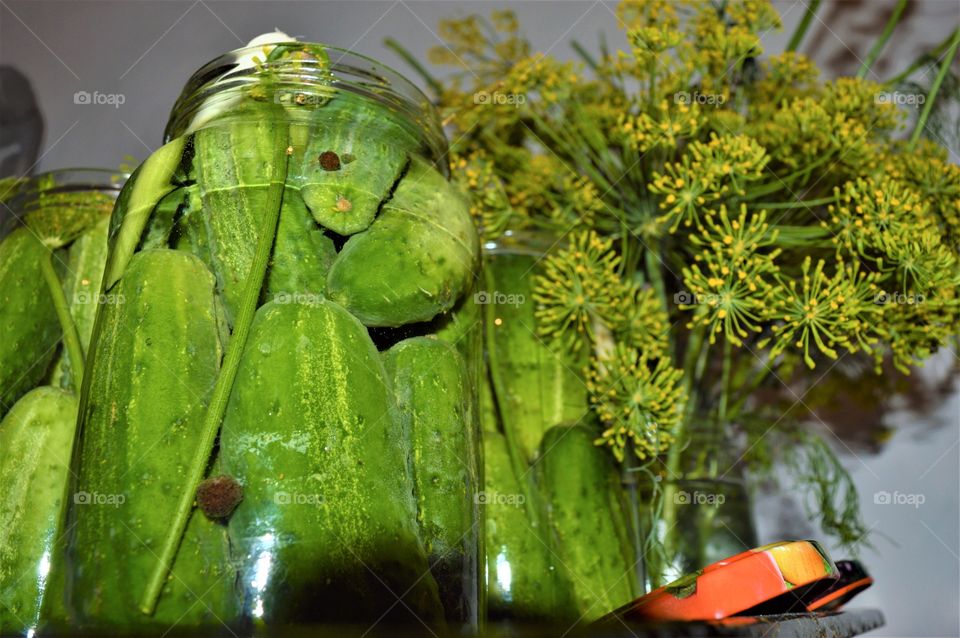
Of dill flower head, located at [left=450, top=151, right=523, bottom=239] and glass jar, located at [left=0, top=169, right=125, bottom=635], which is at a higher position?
dill flower head, located at [left=450, top=151, right=523, bottom=239]

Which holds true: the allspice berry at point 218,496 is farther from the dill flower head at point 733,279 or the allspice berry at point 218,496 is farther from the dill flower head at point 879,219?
the dill flower head at point 879,219

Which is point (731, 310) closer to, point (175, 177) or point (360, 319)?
point (360, 319)

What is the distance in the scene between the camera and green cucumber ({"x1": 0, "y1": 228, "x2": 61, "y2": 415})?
711 mm

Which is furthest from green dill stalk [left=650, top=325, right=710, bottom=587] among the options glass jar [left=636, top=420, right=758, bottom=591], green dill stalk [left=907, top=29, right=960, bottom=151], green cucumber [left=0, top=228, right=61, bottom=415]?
green cucumber [left=0, top=228, right=61, bottom=415]

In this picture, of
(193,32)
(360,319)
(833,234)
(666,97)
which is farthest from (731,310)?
(193,32)

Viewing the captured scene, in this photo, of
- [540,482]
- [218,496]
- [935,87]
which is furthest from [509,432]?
[935,87]

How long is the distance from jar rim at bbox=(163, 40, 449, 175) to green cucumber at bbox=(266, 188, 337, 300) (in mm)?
124

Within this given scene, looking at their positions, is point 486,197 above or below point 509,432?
above

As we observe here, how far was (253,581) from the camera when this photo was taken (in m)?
0.50

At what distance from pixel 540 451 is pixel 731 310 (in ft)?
0.73

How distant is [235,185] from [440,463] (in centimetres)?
24

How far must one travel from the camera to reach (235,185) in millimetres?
622

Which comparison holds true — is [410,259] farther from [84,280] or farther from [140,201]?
[84,280]

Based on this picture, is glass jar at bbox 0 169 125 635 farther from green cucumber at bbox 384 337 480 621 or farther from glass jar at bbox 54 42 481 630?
green cucumber at bbox 384 337 480 621
